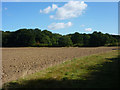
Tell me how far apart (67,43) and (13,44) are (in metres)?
32.0

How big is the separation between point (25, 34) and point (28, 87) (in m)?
84.5

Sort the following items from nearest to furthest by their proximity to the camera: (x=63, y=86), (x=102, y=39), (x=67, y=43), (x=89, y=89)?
(x=89, y=89) < (x=63, y=86) < (x=102, y=39) < (x=67, y=43)

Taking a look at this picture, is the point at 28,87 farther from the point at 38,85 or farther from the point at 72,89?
the point at 72,89

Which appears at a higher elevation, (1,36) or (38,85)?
(1,36)

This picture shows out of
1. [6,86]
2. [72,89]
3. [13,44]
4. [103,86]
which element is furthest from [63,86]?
[13,44]

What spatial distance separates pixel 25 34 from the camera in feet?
288

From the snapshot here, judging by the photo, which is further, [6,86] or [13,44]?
[13,44]

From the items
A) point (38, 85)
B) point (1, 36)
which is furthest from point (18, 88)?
point (1, 36)

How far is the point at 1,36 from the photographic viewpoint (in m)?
87.6

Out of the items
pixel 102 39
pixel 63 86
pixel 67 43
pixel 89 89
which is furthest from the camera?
pixel 67 43

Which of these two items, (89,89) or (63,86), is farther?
(63,86)

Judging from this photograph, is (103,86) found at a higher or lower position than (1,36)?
lower

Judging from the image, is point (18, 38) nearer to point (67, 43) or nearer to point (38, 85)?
point (67, 43)

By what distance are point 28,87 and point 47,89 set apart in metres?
0.89
